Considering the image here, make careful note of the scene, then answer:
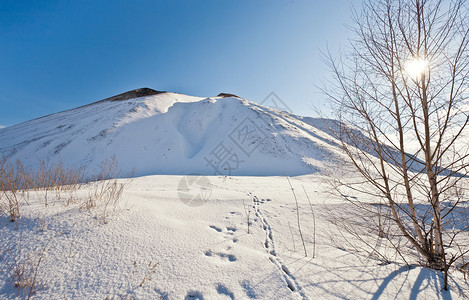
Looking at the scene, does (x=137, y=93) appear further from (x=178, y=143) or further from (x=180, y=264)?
(x=180, y=264)

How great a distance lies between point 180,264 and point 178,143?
1405 cm

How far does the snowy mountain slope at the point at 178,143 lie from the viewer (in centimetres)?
1233

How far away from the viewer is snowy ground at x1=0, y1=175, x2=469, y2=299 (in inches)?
60.1

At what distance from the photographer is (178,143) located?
49.4 feet

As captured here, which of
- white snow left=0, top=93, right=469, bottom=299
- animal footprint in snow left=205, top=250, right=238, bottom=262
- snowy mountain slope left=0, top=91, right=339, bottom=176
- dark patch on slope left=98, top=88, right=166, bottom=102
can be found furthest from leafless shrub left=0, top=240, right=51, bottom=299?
dark patch on slope left=98, top=88, right=166, bottom=102

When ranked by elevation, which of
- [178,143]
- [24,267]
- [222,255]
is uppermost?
[178,143]

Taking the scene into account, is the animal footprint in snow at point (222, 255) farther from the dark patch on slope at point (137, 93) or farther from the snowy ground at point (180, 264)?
the dark patch on slope at point (137, 93)

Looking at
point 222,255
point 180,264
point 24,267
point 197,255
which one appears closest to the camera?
point 24,267

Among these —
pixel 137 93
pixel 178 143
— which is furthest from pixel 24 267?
pixel 137 93

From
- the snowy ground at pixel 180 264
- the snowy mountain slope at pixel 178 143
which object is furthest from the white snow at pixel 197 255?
the snowy mountain slope at pixel 178 143

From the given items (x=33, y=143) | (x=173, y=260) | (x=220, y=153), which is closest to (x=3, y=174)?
(x=173, y=260)

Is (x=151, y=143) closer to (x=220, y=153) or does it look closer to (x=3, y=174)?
(x=220, y=153)

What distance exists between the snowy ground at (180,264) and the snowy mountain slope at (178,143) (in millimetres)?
8652

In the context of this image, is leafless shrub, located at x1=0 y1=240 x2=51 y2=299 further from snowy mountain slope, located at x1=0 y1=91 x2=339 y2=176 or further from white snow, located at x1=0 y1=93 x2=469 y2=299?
snowy mountain slope, located at x1=0 y1=91 x2=339 y2=176
